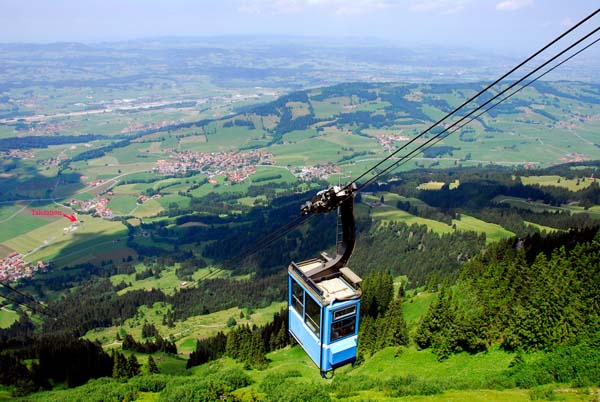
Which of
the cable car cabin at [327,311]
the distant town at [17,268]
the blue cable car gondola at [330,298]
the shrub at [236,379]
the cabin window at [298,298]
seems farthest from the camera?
the distant town at [17,268]

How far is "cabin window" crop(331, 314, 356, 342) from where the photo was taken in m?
18.3

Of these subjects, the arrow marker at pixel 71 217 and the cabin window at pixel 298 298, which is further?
Result: the arrow marker at pixel 71 217

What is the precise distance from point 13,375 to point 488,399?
56.3 metres

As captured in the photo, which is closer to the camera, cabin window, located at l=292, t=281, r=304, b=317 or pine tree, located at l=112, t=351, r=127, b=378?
cabin window, located at l=292, t=281, r=304, b=317

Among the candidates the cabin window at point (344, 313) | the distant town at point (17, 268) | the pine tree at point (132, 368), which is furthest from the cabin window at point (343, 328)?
the distant town at point (17, 268)

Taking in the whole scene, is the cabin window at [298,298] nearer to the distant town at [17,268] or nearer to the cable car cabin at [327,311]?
the cable car cabin at [327,311]

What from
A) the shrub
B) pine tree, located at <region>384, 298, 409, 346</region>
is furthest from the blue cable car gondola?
pine tree, located at <region>384, 298, 409, 346</region>

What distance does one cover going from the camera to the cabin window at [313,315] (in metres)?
18.5

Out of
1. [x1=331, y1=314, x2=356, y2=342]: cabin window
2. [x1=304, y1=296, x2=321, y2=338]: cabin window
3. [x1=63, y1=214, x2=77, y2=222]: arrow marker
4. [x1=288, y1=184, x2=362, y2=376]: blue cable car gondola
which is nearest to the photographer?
[x1=288, y1=184, x2=362, y2=376]: blue cable car gondola

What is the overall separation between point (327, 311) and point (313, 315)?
1.58m

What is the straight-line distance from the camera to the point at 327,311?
17625mm

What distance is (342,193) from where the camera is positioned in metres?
17.7

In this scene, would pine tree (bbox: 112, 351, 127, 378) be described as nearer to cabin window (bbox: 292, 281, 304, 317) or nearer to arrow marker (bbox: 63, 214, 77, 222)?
cabin window (bbox: 292, 281, 304, 317)

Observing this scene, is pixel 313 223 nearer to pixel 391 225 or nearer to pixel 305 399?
pixel 391 225
